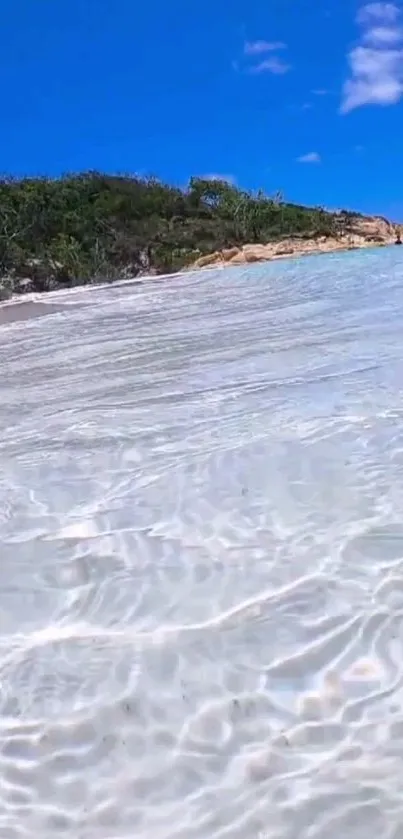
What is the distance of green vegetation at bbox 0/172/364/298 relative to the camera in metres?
23.3

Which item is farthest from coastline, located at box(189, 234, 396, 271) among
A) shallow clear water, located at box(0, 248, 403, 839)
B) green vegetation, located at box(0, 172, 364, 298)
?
shallow clear water, located at box(0, 248, 403, 839)

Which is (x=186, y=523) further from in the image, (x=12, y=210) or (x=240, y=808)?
(x=12, y=210)

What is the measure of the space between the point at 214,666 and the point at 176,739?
0.26 meters

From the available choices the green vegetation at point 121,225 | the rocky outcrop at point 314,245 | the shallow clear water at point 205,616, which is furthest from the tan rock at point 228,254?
the shallow clear water at point 205,616

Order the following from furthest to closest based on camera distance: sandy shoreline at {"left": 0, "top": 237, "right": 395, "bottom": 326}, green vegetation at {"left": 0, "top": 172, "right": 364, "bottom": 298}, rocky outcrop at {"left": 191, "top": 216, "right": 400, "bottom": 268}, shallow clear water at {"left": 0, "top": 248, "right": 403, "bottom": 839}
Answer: rocky outcrop at {"left": 191, "top": 216, "right": 400, "bottom": 268} → green vegetation at {"left": 0, "top": 172, "right": 364, "bottom": 298} → sandy shoreline at {"left": 0, "top": 237, "right": 395, "bottom": 326} → shallow clear water at {"left": 0, "top": 248, "right": 403, "bottom": 839}

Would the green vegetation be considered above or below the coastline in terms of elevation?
above

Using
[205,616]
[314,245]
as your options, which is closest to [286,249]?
[314,245]

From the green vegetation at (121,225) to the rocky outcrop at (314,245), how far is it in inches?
31.2

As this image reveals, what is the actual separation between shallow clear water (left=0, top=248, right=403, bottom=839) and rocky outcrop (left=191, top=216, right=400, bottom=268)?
910 inches

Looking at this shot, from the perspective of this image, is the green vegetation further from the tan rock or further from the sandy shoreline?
the tan rock

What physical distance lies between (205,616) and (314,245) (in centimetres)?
2914

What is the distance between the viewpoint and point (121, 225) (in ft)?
96.6

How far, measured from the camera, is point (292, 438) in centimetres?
345

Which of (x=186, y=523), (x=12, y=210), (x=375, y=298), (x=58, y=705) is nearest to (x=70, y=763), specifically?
(x=58, y=705)
